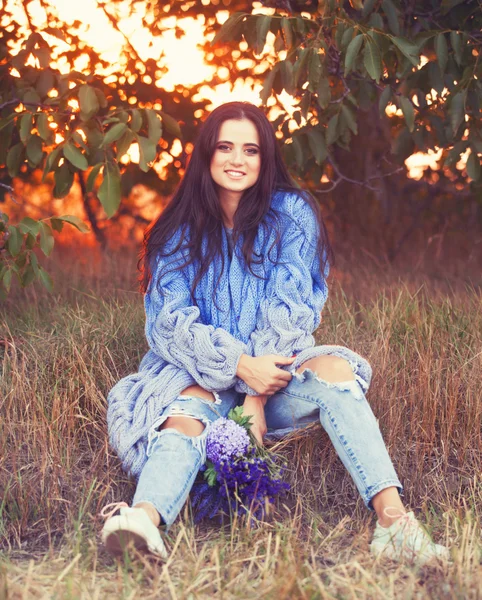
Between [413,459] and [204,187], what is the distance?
3.94ft

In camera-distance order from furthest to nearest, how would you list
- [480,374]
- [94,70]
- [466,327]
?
[94,70] < [466,327] < [480,374]

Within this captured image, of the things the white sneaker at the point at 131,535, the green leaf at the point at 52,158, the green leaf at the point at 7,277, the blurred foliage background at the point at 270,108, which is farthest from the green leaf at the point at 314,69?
the white sneaker at the point at 131,535

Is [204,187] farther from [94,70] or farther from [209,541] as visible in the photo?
[94,70]

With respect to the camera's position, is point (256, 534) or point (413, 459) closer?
point (256, 534)

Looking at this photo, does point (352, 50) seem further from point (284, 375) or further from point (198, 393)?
point (198, 393)

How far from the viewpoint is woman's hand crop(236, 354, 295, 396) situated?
252 centimetres

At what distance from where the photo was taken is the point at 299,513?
2566 mm

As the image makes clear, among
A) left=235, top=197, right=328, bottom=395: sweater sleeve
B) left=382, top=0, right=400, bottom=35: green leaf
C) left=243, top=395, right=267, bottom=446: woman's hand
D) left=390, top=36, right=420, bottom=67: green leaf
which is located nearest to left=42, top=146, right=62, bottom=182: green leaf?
left=235, top=197, right=328, bottom=395: sweater sleeve

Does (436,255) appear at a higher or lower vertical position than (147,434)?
higher

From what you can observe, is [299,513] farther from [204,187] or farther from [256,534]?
[204,187]

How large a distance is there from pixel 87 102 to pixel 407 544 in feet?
6.18

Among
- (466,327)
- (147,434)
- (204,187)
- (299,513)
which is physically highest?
(204,187)

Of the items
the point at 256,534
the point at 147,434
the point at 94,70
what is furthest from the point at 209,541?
the point at 94,70

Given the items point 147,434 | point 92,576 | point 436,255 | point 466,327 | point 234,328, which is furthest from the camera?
point 436,255
